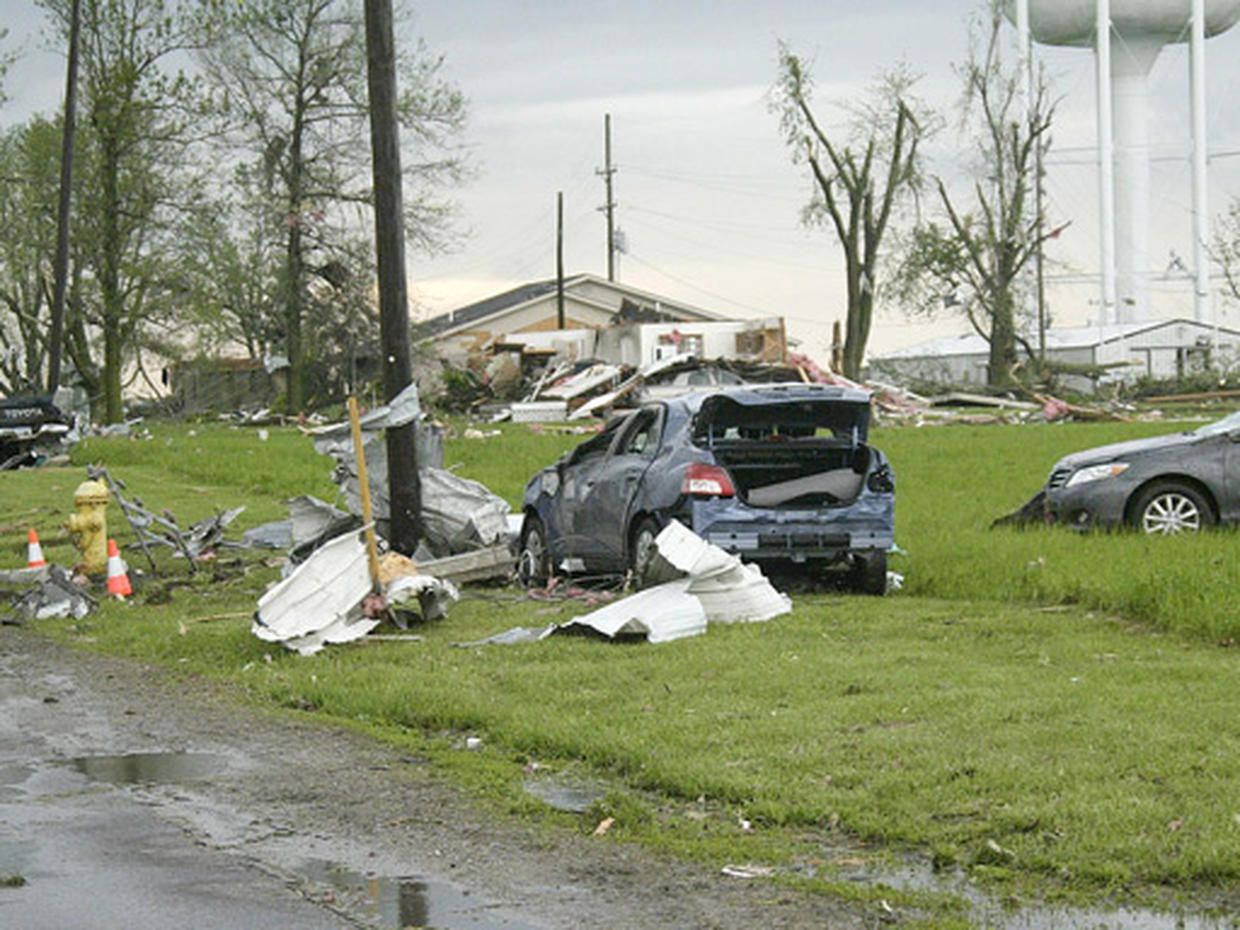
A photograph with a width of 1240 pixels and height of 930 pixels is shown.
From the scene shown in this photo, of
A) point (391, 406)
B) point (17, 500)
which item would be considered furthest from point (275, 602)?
point (17, 500)

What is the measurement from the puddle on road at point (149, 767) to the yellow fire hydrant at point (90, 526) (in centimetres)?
885

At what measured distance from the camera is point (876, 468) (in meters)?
15.2

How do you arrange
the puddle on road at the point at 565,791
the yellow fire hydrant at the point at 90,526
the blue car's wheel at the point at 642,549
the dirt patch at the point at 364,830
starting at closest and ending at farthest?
1. the dirt patch at the point at 364,830
2. the puddle on road at the point at 565,791
3. the blue car's wheel at the point at 642,549
4. the yellow fire hydrant at the point at 90,526

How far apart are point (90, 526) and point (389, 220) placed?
427cm

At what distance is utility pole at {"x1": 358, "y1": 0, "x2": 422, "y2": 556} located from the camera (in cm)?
1662

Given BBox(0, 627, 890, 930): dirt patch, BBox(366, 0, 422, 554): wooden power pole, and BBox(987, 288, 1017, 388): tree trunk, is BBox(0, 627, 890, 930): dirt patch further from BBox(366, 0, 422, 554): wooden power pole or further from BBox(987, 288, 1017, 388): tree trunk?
BBox(987, 288, 1017, 388): tree trunk

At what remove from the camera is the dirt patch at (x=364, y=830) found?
6.23 meters

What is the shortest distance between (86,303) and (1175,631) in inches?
2072

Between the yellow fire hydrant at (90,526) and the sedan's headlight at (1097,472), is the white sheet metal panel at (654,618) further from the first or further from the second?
the yellow fire hydrant at (90,526)

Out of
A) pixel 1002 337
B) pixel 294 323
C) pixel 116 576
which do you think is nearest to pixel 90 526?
pixel 116 576


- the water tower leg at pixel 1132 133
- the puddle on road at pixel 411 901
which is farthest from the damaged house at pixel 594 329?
the puddle on road at pixel 411 901

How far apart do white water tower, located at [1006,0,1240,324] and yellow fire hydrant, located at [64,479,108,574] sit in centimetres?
5994

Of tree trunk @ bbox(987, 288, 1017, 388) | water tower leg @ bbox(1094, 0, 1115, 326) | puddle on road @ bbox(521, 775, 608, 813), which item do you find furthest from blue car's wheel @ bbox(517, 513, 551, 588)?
water tower leg @ bbox(1094, 0, 1115, 326)

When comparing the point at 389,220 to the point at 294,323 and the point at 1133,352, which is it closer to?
the point at 294,323
